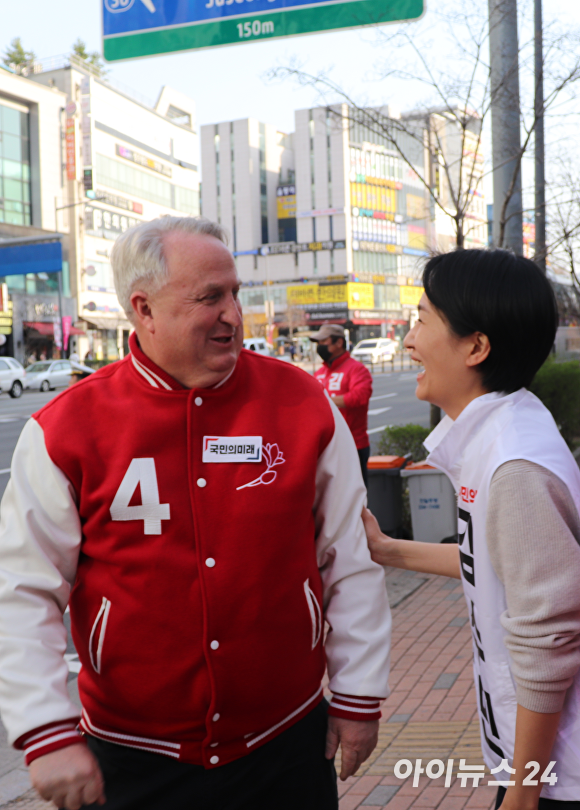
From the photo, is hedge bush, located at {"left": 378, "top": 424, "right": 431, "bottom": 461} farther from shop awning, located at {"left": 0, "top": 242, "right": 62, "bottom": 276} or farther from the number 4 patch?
shop awning, located at {"left": 0, "top": 242, "right": 62, "bottom": 276}

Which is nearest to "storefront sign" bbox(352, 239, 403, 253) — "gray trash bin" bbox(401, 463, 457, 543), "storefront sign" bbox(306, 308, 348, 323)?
"storefront sign" bbox(306, 308, 348, 323)

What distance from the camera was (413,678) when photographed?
14.0 feet

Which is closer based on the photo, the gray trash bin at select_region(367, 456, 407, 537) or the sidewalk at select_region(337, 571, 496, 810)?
the sidewalk at select_region(337, 571, 496, 810)

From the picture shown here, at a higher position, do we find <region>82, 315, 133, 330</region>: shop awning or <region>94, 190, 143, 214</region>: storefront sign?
<region>94, 190, 143, 214</region>: storefront sign

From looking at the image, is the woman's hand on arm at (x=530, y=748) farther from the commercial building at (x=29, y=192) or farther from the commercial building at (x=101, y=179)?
the commercial building at (x=101, y=179)

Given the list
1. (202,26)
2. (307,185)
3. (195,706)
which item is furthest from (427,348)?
(307,185)

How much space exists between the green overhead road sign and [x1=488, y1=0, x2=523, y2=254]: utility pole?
1.12 m

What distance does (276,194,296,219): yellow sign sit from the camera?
311 ft

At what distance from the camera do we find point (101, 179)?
54844 millimetres

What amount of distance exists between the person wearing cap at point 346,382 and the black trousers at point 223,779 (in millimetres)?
5218

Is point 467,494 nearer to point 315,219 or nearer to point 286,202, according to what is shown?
point 315,219

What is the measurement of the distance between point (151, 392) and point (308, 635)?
71 cm

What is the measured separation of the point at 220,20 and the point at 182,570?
567 centimetres

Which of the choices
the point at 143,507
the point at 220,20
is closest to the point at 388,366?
the point at 220,20
